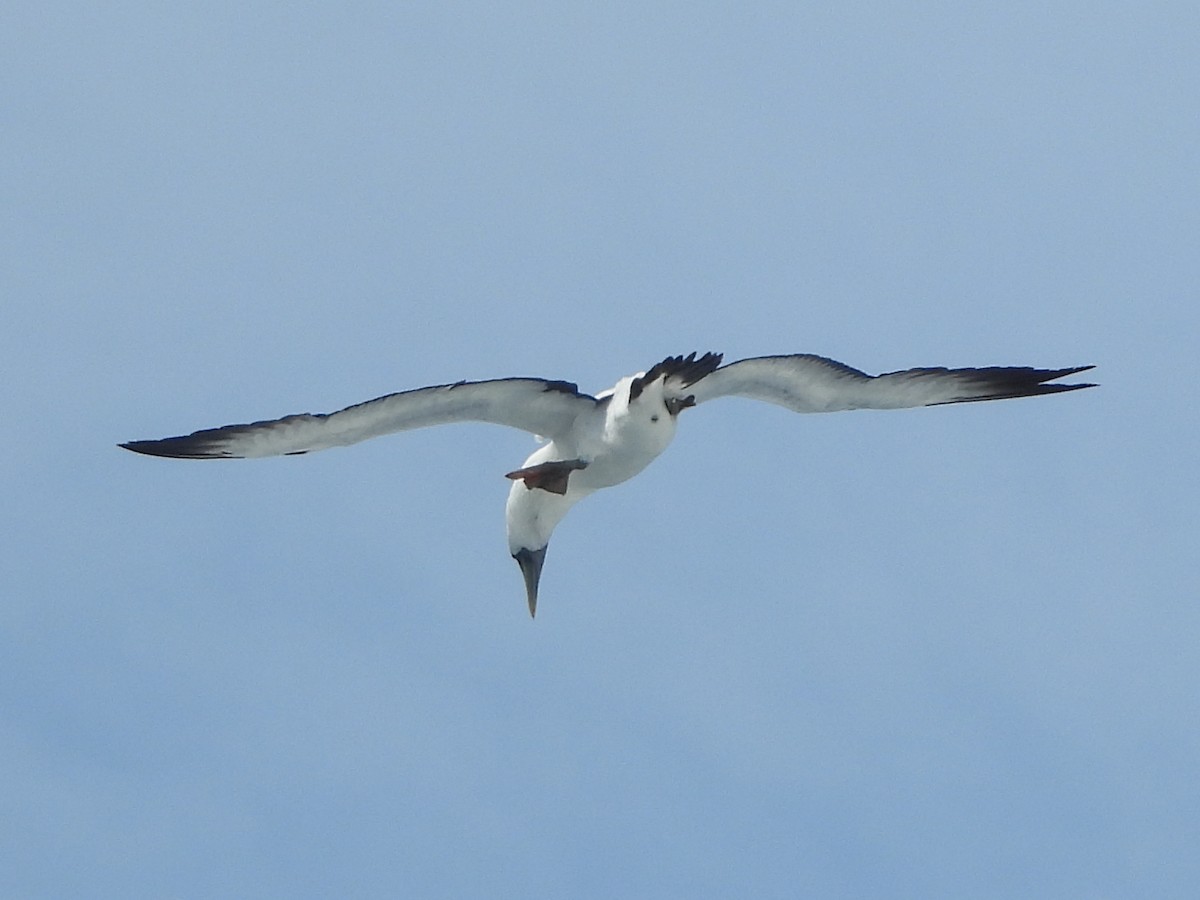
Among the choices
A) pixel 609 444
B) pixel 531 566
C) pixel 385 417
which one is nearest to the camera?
pixel 385 417

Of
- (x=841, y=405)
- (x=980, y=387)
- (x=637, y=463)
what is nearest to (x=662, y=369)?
(x=637, y=463)

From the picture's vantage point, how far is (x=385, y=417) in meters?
17.3

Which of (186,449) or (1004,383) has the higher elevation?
(1004,383)

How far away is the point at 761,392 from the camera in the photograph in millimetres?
18453

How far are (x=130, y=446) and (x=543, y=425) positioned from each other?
386cm

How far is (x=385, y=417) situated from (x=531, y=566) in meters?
3.66

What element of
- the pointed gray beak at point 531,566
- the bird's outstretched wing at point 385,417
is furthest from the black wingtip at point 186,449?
the pointed gray beak at point 531,566

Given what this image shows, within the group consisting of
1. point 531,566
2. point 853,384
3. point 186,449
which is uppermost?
point 853,384

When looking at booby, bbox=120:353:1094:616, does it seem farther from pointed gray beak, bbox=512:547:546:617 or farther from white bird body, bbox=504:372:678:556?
pointed gray beak, bbox=512:547:546:617

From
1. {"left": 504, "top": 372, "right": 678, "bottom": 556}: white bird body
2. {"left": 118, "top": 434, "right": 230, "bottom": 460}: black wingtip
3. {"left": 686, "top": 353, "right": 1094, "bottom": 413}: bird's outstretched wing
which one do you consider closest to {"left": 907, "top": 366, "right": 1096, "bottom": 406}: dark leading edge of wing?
{"left": 686, "top": 353, "right": 1094, "bottom": 413}: bird's outstretched wing

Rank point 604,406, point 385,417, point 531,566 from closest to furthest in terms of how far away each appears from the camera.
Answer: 1. point 385,417
2. point 604,406
3. point 531,566

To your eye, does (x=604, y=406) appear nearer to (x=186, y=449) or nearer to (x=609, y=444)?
(x=609, y=444)

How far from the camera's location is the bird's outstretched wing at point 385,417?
17234 mm

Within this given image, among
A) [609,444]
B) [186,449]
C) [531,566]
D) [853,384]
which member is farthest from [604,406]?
[186,449]
